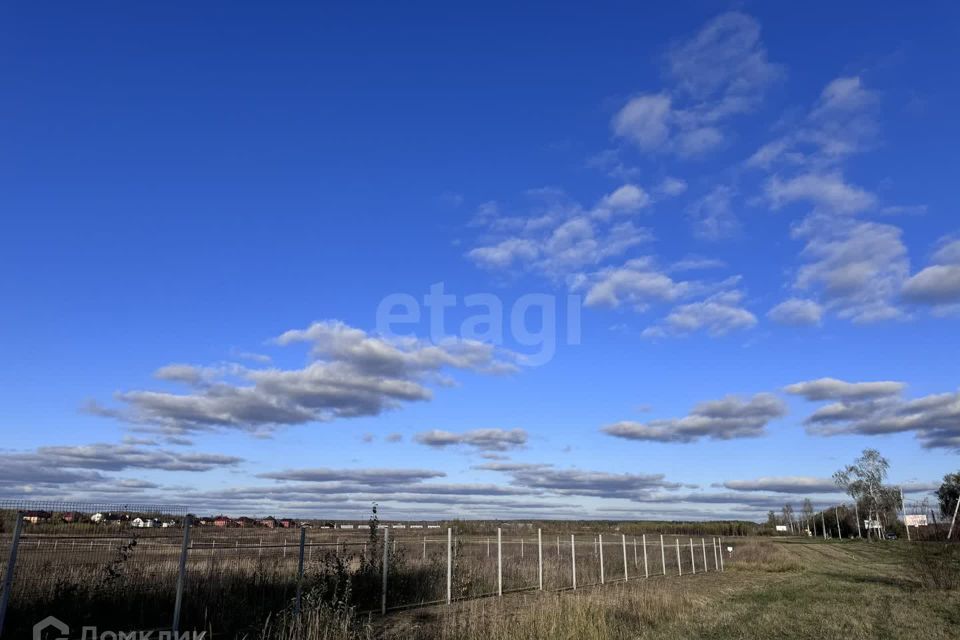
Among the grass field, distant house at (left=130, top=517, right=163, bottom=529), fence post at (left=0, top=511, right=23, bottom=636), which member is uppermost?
distant house at (left=130, top=517, right=163, bottom=529)

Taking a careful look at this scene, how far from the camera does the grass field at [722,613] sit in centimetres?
1216

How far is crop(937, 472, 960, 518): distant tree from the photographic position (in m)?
93.6

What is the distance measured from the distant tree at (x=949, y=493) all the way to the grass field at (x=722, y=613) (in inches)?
3170

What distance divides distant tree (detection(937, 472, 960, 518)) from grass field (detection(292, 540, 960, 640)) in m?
80.5

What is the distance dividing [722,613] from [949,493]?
102m

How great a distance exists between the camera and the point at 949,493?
9769cm

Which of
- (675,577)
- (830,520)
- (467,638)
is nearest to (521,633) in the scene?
(467,638)

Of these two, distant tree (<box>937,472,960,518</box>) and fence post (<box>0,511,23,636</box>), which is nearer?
fence post (<box>0,511,23,636</box>)

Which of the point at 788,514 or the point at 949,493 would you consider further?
the point at 788,514

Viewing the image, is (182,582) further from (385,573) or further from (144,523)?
(144,523)

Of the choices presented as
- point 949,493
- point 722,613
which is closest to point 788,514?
point 949,493

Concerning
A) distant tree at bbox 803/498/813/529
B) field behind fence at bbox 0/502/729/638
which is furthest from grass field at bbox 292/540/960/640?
distant tree at bbox 803/498/813/529

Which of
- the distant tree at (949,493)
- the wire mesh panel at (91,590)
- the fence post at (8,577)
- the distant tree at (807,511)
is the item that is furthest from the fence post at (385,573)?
the distant tree at (807,511)

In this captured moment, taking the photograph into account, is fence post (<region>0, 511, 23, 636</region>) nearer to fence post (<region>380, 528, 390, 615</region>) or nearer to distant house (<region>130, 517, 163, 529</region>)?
distant house (<region>130, 517, 163, 529</region>)
